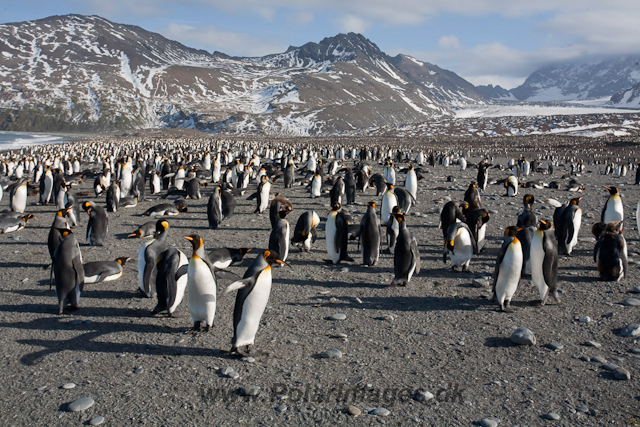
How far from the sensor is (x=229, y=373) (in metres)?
3.92

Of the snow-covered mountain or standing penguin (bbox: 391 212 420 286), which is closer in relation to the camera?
standing penguin (bbox: 391 212 420 286)

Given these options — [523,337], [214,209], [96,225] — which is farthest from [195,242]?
[214,209]

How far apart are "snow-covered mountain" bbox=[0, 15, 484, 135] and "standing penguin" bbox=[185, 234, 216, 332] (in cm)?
9624

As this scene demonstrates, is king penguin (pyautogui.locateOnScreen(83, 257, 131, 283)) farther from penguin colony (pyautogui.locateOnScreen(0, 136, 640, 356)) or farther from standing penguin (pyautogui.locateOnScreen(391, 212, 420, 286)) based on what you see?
standing penguin (pyautogui.locateOnScreen(391, 212, 420, 286))

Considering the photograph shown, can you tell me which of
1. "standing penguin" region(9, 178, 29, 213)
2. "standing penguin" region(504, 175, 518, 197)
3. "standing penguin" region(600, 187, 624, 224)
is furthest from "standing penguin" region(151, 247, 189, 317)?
"standing penguin" region(504, 175, 518, 197)

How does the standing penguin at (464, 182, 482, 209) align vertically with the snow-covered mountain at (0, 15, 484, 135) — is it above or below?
below

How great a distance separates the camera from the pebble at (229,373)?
3.90 metres

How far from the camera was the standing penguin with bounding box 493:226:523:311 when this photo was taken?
533 cm

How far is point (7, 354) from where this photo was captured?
4.31 meters

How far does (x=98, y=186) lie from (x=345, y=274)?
35.0ft

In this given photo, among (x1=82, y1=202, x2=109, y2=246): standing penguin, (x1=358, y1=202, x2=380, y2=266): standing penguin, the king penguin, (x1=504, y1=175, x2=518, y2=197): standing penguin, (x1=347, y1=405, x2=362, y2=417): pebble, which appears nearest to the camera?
(x1=347, y1=405, x2=362, y2=417): pebble

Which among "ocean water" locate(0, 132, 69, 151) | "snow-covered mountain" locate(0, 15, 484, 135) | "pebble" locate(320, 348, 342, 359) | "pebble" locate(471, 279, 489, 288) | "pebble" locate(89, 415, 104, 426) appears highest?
"snow-covered mountain" locate(0, 15, 484, 135)

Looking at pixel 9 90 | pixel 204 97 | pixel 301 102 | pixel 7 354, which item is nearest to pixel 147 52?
pixel 204 97

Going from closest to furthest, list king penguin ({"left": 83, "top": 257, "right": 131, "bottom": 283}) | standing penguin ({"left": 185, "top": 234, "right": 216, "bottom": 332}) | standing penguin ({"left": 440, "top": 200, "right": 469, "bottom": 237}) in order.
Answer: standing penguin ({"left": 185, "top": 234, "right": 216, "bottom": 332}), king penguin ({"left": 83, "top": 257, "right": 131, "bottom": 283}), standing penguin ({"left": 440, "top": 200, "right": 469, "bottom": 237})
